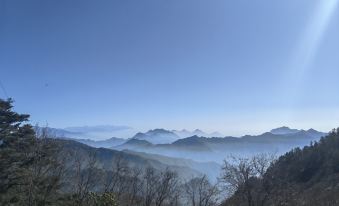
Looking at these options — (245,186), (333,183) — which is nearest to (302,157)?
(333,183)

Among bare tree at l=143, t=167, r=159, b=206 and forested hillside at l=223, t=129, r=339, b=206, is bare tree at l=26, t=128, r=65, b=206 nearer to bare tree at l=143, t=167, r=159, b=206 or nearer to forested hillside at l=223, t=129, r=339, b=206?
bare tree at l=143, t=167, r=159, b=206

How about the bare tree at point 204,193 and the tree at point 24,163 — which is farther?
the bare tree at point 204,193

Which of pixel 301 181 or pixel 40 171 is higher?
pixel 40 171

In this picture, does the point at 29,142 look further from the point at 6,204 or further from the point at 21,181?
the point at 6,204

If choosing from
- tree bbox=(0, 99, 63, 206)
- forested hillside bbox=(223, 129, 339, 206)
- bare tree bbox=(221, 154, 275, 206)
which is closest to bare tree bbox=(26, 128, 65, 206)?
tree bbox=(0, 99, 63, 206)

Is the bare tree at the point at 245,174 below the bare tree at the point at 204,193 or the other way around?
the other way around

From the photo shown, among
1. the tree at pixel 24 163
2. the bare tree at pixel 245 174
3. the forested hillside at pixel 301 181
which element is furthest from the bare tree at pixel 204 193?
the tree at pixel 24 163

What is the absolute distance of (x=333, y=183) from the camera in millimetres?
66188

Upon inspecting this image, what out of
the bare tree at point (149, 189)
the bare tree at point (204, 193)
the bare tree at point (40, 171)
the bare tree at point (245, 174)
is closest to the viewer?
the bare tree at point (245, 174)

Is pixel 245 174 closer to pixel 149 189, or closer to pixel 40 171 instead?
pixel 40 171

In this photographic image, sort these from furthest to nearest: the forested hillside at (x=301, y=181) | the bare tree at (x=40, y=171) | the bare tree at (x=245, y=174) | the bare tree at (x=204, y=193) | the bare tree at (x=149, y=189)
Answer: the bare tree at (x=204, y=193) → the bare tree at (x=149, y=189) → the forested hillside at (x=301, y=181) → the bare tree at (x=40, y=171) → the bare tree at (x=245, y=174)

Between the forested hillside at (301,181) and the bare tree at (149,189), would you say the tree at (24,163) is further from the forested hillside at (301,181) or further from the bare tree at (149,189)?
the forested hillside at (301,181)

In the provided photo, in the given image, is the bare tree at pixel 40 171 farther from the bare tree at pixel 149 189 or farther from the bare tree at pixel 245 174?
the bare tree at pixel 245 174

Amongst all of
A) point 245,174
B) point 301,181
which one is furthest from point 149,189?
point 301,181
